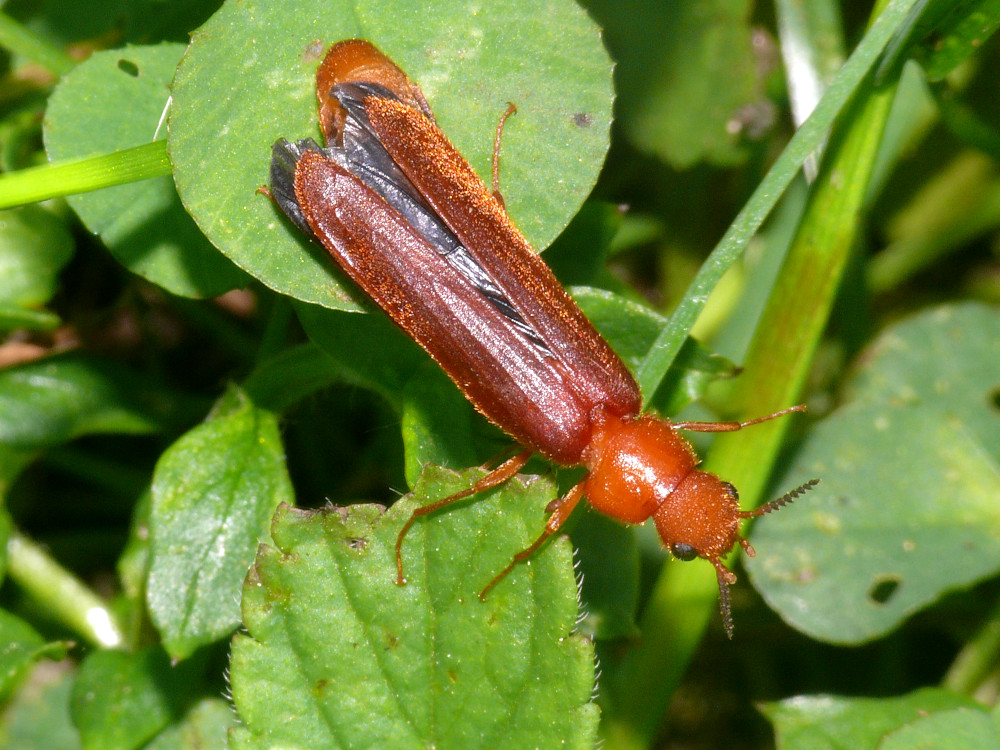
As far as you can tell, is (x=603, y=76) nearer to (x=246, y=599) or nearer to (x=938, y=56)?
(x=938, y=56)

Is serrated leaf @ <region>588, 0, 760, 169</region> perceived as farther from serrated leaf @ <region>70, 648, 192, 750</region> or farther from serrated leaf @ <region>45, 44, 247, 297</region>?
serrated leaf @ <region>70, 648, 192, 750</region>

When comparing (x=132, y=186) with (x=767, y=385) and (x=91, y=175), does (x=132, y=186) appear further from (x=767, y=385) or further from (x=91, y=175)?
(x=767, y=385)

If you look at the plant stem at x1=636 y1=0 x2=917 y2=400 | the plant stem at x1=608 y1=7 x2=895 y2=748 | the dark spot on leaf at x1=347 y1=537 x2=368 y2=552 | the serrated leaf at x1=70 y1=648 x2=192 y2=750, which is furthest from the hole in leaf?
the serrated leaf at x1=70 y1=648 x2=192 y2=750

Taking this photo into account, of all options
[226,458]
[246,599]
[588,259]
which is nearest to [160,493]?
[226,458]

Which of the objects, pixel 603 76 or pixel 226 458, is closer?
pixel 603 76

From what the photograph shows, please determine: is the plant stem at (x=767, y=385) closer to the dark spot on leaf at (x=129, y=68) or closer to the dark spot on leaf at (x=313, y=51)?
the dark spot on leaf at (x=313, y=51)

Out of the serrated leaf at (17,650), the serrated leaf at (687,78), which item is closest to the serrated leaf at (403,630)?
the serrated leaf at (17,650)
